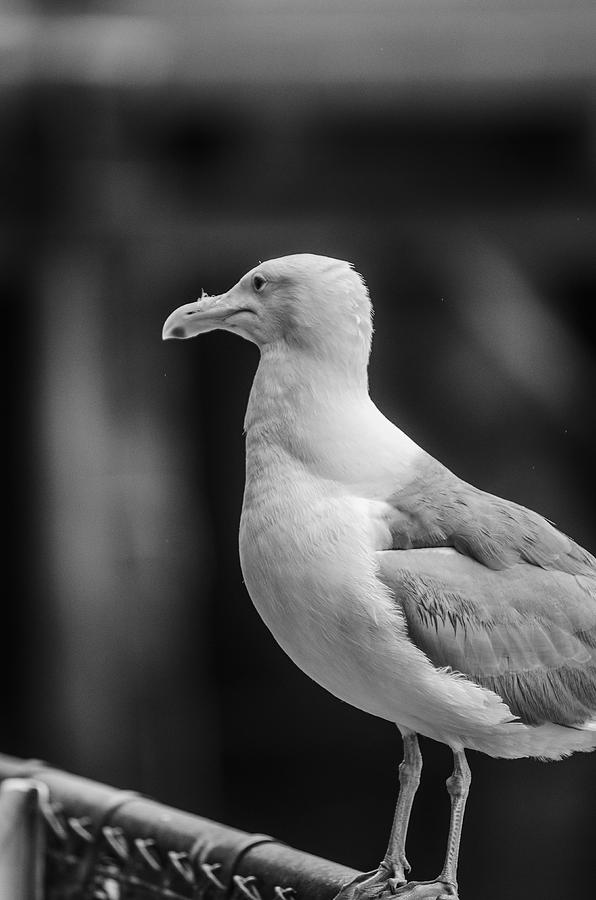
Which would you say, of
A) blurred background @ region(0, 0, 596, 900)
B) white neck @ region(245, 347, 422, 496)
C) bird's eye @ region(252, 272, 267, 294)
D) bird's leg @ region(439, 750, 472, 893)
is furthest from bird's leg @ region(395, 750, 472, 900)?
blurred background @ region(0, 0, 596, 900)

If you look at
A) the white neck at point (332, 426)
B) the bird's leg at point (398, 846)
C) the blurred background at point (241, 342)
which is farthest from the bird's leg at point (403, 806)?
the blurred background at point (241, 342)

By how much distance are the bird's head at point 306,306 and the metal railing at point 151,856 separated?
30 cm

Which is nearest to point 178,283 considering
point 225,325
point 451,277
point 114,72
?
point 451,277

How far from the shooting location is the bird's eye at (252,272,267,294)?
2.06ft

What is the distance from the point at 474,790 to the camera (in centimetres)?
170

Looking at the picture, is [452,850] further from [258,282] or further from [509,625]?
[258,282]

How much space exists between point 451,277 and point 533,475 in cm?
30

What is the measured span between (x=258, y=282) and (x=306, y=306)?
0.03 meters

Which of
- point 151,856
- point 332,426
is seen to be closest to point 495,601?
point 332,426

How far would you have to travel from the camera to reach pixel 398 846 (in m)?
0.68

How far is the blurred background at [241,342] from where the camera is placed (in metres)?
1.28

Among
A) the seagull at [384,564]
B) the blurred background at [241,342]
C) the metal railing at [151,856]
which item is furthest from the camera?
the blurred background at [241,342]

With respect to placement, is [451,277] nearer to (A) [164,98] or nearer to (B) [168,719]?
(A) [164,98]

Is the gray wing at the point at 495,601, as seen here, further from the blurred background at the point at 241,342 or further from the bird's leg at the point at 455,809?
the blurred background at the point at 241,342
